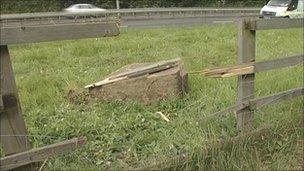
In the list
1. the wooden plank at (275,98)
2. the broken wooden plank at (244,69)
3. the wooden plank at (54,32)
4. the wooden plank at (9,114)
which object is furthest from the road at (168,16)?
the wooden plank at (9,114)

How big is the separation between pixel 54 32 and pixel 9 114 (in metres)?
0.67

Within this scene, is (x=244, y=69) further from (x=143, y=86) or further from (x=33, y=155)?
(x=33, y=155)

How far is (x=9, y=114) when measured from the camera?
314 centimetres

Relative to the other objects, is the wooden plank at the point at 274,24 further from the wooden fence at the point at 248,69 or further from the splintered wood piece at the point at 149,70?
the splintered wood piece at the point at 149,70

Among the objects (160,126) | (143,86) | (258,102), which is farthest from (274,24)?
(143,86)

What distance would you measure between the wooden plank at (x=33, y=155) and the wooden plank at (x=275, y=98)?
6.46ft

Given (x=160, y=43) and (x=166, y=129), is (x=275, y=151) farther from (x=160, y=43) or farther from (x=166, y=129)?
(x=160, y=43)

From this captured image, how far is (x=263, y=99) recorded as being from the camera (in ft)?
15.0

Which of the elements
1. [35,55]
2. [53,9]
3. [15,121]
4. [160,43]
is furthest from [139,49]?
[53,9]

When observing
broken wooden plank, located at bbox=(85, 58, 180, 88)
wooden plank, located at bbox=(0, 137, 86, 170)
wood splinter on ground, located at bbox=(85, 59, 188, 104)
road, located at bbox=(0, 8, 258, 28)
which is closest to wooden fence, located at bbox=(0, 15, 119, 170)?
wooden plank, located at bbox=(0, 137, 86, 170)

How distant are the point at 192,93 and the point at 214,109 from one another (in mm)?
1093

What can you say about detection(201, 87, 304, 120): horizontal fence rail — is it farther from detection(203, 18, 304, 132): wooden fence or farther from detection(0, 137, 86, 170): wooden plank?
detection(0, 137, 86, 170): wooden plank

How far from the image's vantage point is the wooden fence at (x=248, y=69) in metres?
4.27

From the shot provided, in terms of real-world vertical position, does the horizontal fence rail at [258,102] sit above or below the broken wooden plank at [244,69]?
below
